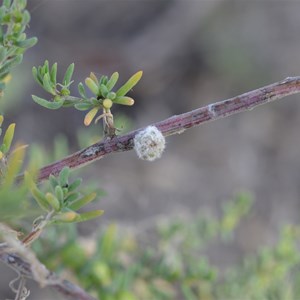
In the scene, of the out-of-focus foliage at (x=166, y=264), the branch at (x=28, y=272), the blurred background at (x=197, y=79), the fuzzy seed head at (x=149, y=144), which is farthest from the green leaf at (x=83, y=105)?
the blurred background at (x=197, y=79)

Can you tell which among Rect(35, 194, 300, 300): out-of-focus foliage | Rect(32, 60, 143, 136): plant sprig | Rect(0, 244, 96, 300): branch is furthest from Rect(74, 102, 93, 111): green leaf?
Rect(35, 194, 300, 300): out-of-focus foliage

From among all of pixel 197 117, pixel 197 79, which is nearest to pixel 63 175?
pixel 197 117

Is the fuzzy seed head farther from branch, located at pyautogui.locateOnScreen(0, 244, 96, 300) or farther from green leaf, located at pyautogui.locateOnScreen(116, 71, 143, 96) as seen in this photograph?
branch, located at pyautogui.locateOnScreen(0, 244, 96, 300)

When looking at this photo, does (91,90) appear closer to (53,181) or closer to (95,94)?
(95,94)

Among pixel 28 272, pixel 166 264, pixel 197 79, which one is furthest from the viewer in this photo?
pixel 197 79

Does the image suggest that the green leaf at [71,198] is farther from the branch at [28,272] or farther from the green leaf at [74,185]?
the branch at [28,272]

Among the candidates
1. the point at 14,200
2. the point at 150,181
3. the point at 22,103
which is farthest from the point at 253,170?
the point at 14,200

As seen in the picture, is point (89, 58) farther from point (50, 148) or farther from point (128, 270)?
point (128, 270)
